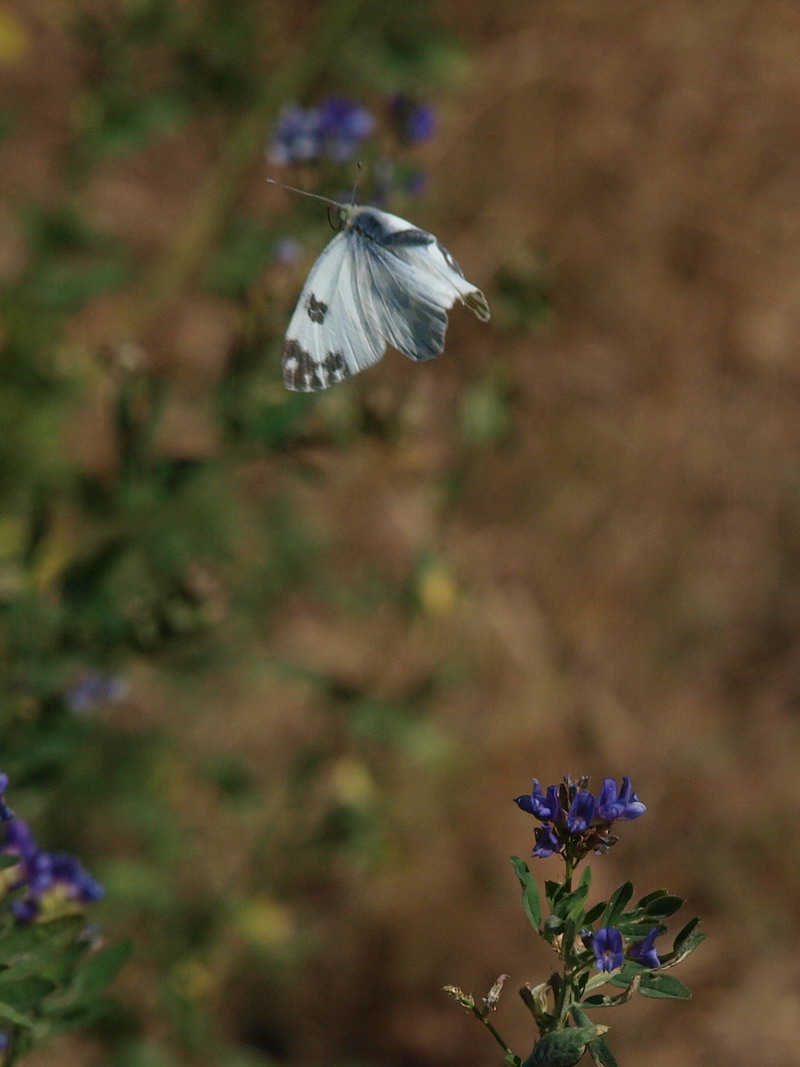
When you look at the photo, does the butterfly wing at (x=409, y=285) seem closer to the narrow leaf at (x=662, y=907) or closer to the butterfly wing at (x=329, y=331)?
the butterfly wing at (x=329, y=331)

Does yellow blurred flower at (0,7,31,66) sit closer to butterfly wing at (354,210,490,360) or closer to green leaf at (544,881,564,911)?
butterfly wing at (354,210,490,360)

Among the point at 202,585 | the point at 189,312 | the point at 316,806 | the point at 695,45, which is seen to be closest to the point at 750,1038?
the point at 316,806

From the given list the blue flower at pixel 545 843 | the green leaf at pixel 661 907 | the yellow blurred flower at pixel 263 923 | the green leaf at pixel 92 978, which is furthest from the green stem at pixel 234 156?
the green leaf at pixel 661 907

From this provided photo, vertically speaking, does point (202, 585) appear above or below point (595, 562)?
below

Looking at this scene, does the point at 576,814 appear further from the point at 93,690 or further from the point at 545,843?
the point at 93,690

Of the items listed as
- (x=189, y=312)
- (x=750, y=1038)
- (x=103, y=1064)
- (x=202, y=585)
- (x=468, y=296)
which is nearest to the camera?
(x=468, y=296)

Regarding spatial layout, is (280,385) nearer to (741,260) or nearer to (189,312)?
(189,312)
